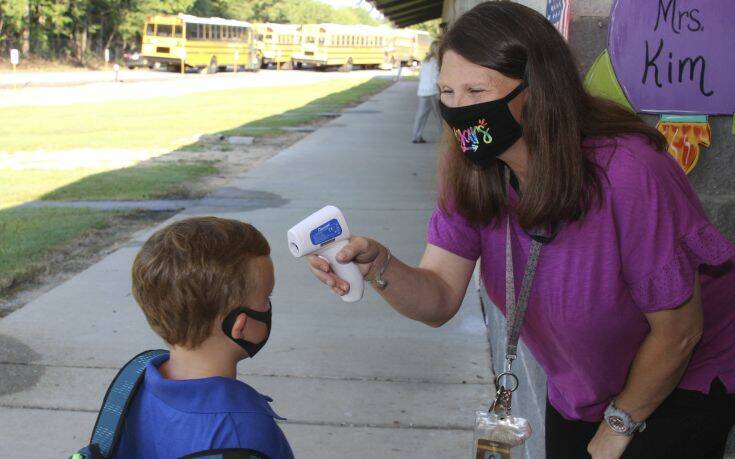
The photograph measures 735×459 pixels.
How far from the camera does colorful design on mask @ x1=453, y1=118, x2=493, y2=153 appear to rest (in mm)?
2018

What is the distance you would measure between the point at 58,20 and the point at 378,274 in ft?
171

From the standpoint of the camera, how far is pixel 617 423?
203 cm

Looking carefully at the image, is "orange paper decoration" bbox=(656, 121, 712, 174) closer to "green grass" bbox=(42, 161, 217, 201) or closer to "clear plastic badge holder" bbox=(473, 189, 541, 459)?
"clear plastic badge holder" bbox=(473, 189, 541, 459)

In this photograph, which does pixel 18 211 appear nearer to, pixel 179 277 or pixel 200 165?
pixel 200 165

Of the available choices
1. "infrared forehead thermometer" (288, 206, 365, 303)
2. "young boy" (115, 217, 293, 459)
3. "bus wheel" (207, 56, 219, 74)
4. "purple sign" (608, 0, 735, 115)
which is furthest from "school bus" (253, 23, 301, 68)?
"young boy" (115, 217, 293, 459)

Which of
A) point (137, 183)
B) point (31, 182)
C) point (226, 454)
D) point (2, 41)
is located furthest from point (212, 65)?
point (226, 454)

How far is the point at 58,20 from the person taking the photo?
Result: 4984 centimetres

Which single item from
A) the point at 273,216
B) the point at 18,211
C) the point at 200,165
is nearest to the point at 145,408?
the point at 273,216

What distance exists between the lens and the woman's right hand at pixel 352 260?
2090mm

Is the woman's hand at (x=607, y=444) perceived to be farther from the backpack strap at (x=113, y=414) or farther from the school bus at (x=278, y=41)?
the school bus at (x=278, y=41)

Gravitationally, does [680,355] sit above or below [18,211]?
above

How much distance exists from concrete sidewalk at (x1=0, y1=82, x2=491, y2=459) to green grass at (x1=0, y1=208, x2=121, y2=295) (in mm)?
521

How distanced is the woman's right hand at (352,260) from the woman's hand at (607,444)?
658 mm

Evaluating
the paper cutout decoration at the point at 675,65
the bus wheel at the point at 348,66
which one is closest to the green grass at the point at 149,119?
the paper cutout decoration at the point at 675,65
